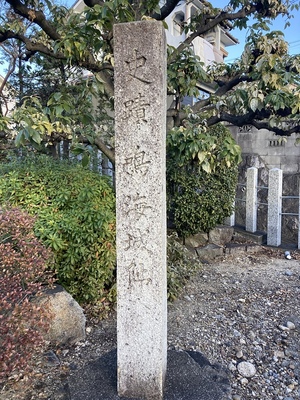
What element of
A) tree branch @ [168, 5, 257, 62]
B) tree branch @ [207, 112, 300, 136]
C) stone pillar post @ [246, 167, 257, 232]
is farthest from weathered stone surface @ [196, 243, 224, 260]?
tree branch @ [168, 5, 257, 62]

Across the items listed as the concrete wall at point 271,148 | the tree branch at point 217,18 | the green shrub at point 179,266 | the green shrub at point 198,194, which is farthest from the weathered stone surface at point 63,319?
the concrete wall at point 271,148

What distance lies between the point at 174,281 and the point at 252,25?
3530 millimetres

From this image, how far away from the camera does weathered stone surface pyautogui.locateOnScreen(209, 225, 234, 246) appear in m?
5.56

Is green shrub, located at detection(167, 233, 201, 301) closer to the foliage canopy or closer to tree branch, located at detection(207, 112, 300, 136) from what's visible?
the foliage canopy

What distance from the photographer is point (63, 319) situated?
264 cm

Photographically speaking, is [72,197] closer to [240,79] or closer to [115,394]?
[115,394]

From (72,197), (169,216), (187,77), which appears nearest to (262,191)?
(169,216)

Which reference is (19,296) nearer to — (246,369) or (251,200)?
(246,369)

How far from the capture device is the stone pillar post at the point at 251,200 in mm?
5973

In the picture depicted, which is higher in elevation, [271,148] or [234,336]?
[271,148]

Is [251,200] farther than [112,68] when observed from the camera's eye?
Yes

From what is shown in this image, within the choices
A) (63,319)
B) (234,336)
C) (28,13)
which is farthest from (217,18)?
(63,319)

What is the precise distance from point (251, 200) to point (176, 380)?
4.40m

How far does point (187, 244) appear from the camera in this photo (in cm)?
539
